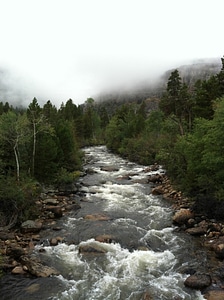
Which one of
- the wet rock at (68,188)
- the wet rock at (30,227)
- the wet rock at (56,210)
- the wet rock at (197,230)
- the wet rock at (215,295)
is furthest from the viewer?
the wet rock at (68,188)

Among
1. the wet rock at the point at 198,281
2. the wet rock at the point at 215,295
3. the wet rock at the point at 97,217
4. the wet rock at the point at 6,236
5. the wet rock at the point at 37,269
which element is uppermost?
the wet rock at the point at 6,236

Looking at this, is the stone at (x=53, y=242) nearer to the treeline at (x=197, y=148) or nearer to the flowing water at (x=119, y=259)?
the flowing water at (x=119, y=259)

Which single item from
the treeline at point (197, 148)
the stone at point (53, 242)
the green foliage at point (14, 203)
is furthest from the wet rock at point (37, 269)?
the treeline at point (197, 148)

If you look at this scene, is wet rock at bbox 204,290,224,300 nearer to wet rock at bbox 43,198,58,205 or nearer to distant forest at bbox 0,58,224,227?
distant forest at bbox 0,58,224,227

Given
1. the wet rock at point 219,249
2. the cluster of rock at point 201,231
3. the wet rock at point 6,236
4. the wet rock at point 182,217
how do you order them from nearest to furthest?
the cluster of rock at point 201,231 < the wet rock at point 219,249 < the wet rock at point 6,236 < the wet rock at point 182,217

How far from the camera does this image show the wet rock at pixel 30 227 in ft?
68.4

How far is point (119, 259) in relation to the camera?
677 inches

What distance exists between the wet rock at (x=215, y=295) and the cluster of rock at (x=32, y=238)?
8.09 meters

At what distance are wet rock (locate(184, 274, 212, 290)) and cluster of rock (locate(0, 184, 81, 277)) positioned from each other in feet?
23.7

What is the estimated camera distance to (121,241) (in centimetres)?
1964

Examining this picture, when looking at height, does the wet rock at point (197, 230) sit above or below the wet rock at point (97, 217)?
below

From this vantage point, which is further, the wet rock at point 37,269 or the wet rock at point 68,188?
the wet rock at point 68,188

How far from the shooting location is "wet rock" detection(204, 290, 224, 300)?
13.1m

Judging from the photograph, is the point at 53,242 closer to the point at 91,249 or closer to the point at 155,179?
the point at 91,249
